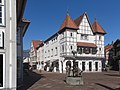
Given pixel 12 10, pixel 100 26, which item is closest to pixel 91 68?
pixel 100 26

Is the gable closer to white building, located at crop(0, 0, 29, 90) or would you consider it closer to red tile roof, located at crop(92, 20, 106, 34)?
red tile roof, located at crop(92, 20, 106, 34)

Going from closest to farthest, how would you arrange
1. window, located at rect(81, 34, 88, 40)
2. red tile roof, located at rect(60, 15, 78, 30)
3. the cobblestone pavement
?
the cobblestone pavement, red tile roof, located at rect(60, 15, 78, 30), window, located at rect(81, 34, 88, 40)

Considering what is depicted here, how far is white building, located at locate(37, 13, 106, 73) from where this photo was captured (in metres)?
42.1

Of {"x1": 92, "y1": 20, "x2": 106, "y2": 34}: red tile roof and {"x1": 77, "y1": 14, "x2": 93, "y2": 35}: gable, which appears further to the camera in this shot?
{"x1": 92, "y1": 20, "x2": 106, "y2": 34}: red tile roof

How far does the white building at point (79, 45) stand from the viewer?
1657 inches

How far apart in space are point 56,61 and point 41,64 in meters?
18.5

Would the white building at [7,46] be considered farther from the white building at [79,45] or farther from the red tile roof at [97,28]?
the red tile roof at [97,28]

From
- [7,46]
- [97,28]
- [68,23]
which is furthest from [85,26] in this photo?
[7,46]

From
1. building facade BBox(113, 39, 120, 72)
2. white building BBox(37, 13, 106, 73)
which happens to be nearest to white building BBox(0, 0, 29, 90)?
white building BBox(37, 13, 106, 73)

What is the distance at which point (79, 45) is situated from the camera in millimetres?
43250

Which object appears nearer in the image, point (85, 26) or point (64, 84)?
point (64, 84)

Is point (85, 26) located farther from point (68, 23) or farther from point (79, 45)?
point (79, 45)

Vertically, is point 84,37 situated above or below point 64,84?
above

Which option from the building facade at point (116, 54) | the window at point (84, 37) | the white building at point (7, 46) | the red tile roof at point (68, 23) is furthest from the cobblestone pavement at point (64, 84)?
the building facade at point (116, 54)
